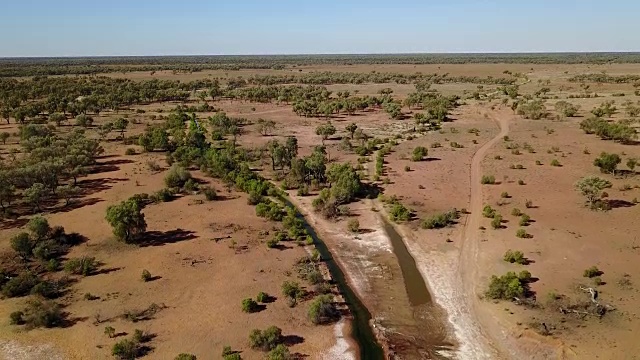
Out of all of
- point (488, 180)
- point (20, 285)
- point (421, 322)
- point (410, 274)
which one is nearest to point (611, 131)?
point (488, 180)

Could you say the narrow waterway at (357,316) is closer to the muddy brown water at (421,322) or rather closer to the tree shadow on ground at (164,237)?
the muddy brown water at (421,322)

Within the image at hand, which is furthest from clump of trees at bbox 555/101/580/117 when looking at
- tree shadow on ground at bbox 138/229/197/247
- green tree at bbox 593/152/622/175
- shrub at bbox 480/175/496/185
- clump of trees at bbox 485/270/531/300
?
tree shadow on ground at bbox 138/229/197/247

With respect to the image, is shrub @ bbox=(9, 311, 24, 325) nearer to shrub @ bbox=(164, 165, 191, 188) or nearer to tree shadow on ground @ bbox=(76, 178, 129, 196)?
tree shadow on ground @ bbox=(76, 178, 129, 196)

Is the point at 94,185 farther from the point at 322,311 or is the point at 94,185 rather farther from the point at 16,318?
the point at 322,311

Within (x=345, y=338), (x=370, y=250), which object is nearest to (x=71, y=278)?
(x=345, y=338)

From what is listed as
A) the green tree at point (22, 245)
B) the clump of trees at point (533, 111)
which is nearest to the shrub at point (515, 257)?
the green tree at point (22, 245)

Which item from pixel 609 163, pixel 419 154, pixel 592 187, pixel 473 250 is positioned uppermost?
pixel 609 163
